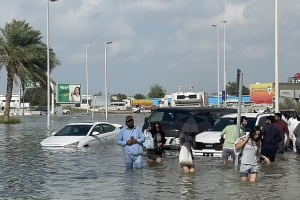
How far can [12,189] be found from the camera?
1305 cm

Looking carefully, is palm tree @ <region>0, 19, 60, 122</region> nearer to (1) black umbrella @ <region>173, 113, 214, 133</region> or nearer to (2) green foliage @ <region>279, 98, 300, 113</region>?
(2) green foliage @ <region>279, 98, 300, 113</region>

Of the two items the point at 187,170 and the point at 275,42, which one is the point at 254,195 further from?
the point at 275,42

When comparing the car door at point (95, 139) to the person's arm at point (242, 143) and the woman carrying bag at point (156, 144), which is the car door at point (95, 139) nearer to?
the woman carrying bag at point (156, 144)

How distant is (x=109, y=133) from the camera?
25.6 m

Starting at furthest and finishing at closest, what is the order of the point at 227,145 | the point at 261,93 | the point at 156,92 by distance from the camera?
1. the point at 156,92
2. the point at 261,93
3. the point at 227,145

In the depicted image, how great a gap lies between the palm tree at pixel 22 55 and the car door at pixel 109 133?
28.1 meters

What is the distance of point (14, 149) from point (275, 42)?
13.4m

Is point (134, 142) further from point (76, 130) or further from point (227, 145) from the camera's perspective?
point (76, 130)

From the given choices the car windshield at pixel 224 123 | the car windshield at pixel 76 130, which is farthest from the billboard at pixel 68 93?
the car windshield at pixel 224 123

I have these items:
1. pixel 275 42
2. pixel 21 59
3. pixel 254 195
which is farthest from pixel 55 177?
pixel 21 59

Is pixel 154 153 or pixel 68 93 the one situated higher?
pixel 68 93

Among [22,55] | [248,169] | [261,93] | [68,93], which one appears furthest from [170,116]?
[261,93]

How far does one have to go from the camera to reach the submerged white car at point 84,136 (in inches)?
933

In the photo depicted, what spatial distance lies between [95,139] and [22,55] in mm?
30101
